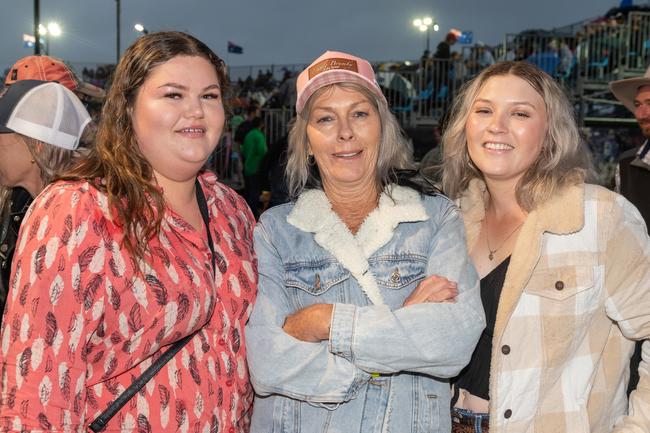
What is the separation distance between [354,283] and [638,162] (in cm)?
335

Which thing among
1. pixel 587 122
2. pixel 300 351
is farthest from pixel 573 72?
pixel 300 351

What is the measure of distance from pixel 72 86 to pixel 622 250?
3381 mm

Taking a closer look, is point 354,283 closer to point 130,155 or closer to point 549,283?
point 549,283

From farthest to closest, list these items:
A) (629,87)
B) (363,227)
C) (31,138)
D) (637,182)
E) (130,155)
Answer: (629,87), (637,182), (31,138), (363,227), (130,155)

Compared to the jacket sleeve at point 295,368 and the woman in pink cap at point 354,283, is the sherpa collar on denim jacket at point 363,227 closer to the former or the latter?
the woman in pink cap at point 354,283

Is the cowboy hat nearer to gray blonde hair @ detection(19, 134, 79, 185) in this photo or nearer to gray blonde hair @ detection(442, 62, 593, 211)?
gray blonde hair @ detection(442, 62, 593, 211)

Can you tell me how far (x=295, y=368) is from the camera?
251 cm

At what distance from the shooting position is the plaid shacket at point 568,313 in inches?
106

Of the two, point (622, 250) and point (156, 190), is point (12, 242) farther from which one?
point (622, 250)

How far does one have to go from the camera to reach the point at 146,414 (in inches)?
92.7

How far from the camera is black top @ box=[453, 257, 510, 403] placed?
288 centimetres

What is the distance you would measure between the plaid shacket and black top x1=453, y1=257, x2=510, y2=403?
11cm

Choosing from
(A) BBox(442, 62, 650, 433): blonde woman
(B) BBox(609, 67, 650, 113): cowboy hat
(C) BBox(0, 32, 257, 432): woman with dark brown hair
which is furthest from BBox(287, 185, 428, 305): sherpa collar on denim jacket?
(B) BBox(609, 67, 650, 113): cowboy hat

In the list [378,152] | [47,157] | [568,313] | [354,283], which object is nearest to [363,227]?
[354,283]
